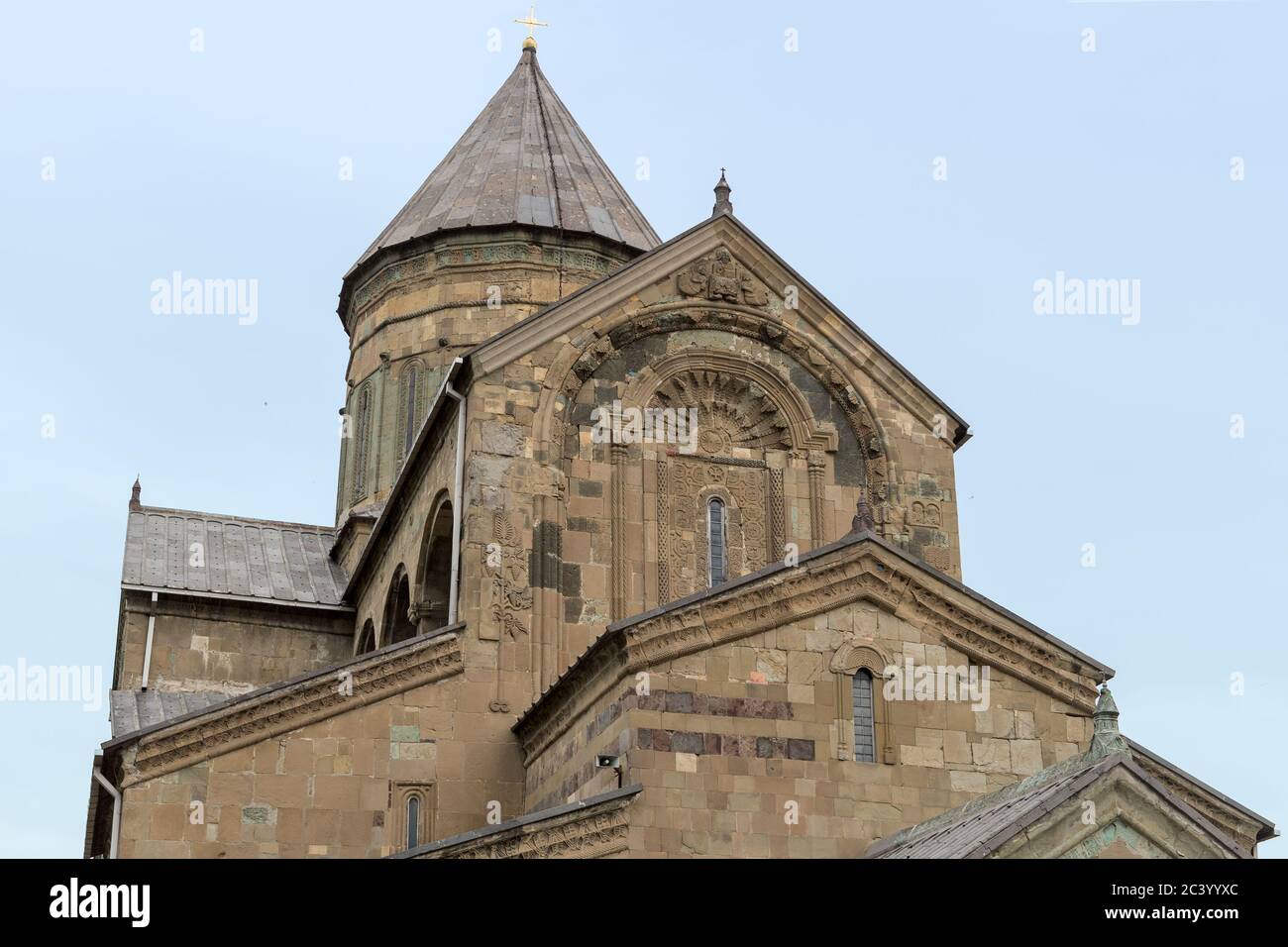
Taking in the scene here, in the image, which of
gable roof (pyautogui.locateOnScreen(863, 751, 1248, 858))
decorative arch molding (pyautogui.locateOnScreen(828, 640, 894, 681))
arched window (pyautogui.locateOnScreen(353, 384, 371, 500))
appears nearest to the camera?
gable roof (pyautogui.locateOnScreen(863, 751, 1248, 858))

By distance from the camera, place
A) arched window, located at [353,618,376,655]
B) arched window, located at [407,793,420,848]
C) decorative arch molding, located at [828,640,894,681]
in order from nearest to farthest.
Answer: decorative arch molding, located at [828,640,894,681]
arched window, located at [407,793,420,848]
arched window, located at [353,618,376,655]

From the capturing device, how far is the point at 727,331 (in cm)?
2352

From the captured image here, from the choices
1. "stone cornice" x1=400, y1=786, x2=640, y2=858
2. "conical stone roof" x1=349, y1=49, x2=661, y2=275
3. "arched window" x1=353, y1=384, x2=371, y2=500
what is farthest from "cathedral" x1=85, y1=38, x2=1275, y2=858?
"arched window" x1=353, y1=384, x2=371, y2=500

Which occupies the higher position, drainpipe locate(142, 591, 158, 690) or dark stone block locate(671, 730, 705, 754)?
drainpipe locate(142, 591, 158, 690)

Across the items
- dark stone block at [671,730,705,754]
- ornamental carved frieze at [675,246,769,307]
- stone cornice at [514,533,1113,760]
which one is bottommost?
dark stone block at [671,730,705,754]

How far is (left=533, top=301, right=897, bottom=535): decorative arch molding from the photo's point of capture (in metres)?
22.5

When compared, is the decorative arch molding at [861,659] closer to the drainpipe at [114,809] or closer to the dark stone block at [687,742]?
the dark stone block at [687,742]

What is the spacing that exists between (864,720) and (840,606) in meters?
1.12

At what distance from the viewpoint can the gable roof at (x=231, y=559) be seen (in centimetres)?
2838

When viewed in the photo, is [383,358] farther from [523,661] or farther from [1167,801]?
[1167,801]

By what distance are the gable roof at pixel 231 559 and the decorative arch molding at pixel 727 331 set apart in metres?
7.88

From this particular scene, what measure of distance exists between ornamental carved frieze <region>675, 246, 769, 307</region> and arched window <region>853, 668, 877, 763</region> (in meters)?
6.81

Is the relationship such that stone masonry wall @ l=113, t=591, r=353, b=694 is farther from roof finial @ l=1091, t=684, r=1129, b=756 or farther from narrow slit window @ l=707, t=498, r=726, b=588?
roof finial @ l=1091, t=684, r=1129, b=756
